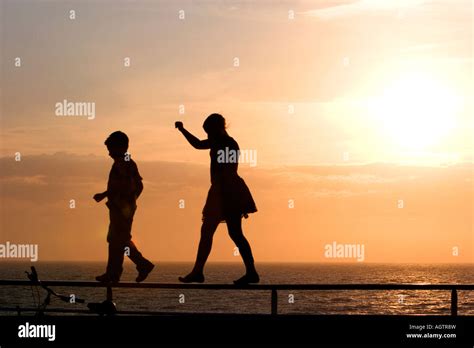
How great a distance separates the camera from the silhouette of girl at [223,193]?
1296cm

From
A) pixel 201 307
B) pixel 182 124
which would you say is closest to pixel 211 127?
pixel 182 124

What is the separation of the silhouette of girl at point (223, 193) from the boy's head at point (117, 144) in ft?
4.05

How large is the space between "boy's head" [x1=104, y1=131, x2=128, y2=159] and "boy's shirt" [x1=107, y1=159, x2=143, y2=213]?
13 centimetres

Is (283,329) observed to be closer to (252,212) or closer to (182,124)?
(252,212)

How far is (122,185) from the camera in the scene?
44.5ft

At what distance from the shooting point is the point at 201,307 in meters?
108

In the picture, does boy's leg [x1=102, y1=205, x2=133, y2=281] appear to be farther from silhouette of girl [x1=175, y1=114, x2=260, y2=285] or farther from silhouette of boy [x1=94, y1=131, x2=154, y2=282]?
silhouette of girl [x1=175, y1=114, x2=260, y2=285]

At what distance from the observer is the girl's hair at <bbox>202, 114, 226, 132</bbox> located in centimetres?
1309

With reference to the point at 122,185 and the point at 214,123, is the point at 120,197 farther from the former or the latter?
the point at 214,123

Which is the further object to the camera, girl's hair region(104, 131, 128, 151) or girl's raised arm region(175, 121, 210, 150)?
girl's hair region(104, 131, 128, 151)

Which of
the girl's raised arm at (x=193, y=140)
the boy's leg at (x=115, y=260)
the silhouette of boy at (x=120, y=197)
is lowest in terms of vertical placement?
the boy's leg at (x=115, y=260)

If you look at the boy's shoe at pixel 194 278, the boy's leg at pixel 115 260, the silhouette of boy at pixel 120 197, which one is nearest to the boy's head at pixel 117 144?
the silhouette of boy at pixel 120 197

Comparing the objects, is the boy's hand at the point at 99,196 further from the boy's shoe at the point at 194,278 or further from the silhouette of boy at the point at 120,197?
the boy's shoe at the point at 194,278

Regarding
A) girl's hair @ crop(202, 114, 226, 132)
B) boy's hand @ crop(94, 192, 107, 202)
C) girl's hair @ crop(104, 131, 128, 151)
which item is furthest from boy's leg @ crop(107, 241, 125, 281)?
girl's hair @ crop(202, 114, 226, 132)
